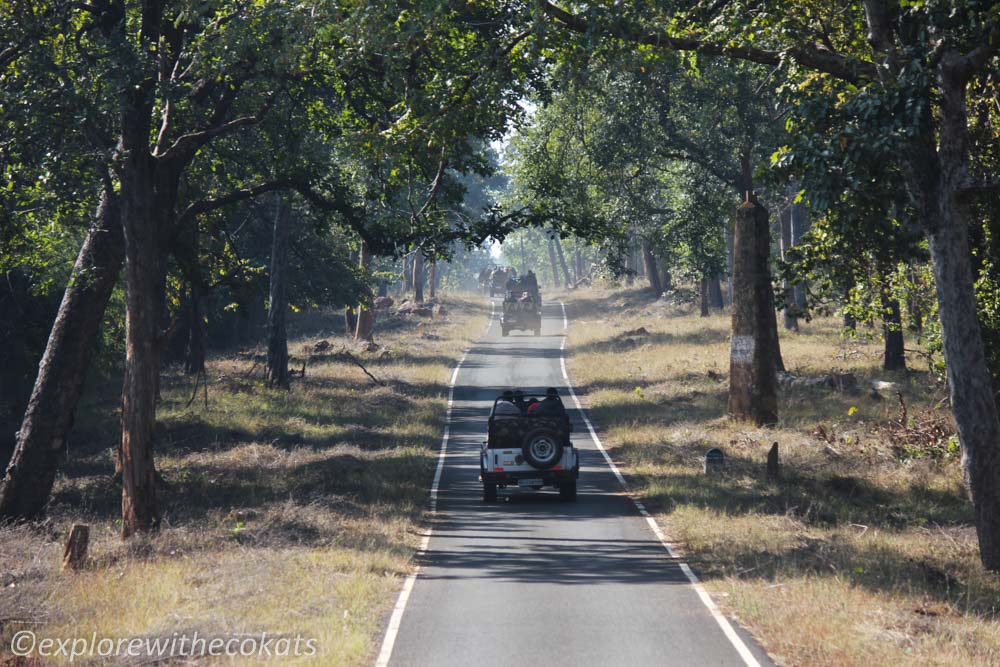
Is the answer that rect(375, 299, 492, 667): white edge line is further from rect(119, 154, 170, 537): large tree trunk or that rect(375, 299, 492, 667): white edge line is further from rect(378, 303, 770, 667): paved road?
rect(119, 154, 170, 537): large tree trunk

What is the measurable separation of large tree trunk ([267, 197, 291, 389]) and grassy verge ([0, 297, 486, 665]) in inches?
31.6

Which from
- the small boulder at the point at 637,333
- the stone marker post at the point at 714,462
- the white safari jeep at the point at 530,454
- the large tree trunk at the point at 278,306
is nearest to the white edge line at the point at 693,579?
the white safari jeep at the point at 530,454

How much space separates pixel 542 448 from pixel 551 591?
620 centimetres

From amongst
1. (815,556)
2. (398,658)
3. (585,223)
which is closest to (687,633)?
(398,658)

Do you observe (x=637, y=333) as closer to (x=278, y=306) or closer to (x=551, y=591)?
(x=278, y=306)

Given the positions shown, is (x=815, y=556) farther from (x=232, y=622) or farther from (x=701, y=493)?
(x=232, y=622)

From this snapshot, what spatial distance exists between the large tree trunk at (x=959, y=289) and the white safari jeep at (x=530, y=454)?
7074mm

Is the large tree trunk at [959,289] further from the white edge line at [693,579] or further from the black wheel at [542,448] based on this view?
the black wheel at [542,448]

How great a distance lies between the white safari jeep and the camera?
18156 millimetres

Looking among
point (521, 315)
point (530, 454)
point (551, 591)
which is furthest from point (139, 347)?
point (521, 315)

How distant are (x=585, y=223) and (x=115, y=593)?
1078cm

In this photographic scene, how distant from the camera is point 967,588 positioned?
474 inches

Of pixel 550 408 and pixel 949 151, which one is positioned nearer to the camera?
pixel 949 151

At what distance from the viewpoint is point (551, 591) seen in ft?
39.6
